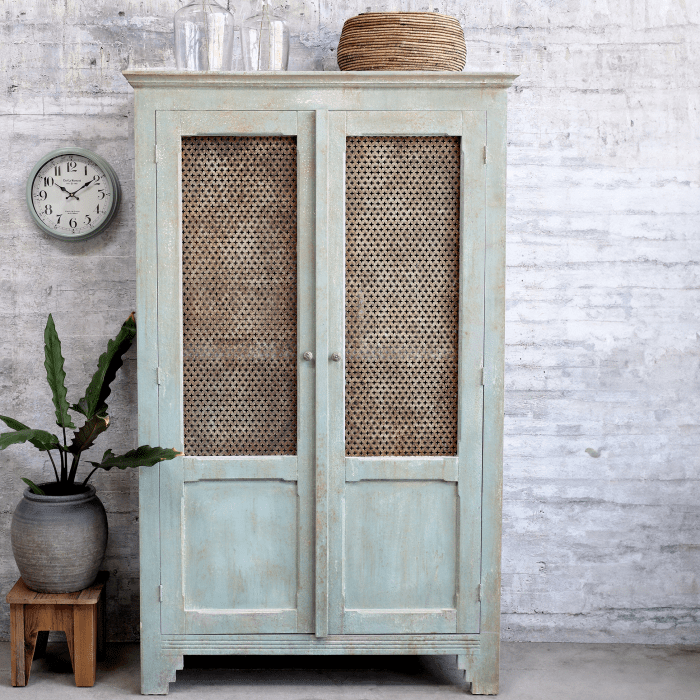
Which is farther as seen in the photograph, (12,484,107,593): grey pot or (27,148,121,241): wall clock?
(27,148,121,241): wall clock

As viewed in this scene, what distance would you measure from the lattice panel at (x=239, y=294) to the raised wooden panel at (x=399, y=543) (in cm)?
38

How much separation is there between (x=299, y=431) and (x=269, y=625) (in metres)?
0.74

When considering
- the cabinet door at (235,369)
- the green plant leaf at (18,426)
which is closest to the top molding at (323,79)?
the cabinet door at (235,369)

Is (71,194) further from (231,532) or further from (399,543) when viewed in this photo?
(399,543)

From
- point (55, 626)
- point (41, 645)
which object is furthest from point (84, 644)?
point (41, 645)

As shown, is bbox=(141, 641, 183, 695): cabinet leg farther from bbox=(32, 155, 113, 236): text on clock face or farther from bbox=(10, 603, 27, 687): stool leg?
bbox=(32, 155, 113, 236): text on clock face

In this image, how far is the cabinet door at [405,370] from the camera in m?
2.60

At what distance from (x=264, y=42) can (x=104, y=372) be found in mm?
1411

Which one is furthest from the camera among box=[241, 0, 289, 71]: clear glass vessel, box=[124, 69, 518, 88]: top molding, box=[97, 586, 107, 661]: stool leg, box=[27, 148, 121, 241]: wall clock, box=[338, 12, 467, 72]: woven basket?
box=[27, 148, 121, 241]: wall clock

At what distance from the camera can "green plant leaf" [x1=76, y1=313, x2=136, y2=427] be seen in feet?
9.02

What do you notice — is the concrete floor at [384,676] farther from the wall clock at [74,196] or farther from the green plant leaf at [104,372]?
the wall clock at [74,196]

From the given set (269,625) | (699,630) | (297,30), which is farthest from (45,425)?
(699,630)

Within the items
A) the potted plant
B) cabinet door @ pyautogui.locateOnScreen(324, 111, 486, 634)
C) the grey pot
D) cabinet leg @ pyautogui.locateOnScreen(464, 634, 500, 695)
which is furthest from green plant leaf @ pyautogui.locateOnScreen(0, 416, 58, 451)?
cabinet leg @ pyautogui.locateOnScreen(464, 634, 500, 695)

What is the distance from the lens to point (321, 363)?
8.60 ft
